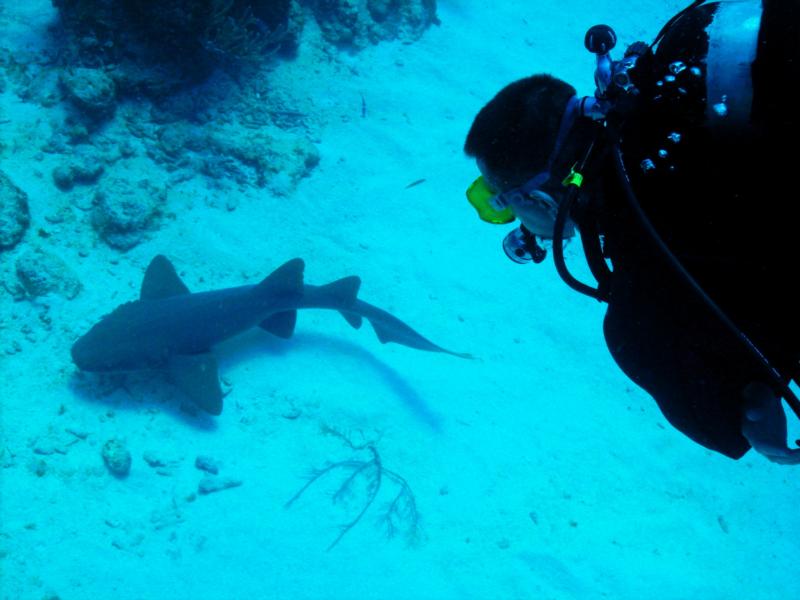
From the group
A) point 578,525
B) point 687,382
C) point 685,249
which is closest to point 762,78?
point 685,249

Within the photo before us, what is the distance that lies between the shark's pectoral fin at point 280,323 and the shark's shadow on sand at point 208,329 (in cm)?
1

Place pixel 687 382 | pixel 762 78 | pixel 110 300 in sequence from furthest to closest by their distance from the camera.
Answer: pixel 110 300
pixel 687 382
pixel 762 78

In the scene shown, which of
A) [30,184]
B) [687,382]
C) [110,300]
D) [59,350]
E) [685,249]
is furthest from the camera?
[30,184]

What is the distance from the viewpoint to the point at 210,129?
784cm

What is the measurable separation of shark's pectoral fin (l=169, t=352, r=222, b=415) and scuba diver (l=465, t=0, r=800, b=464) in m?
3.99

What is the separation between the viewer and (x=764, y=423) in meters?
2.16

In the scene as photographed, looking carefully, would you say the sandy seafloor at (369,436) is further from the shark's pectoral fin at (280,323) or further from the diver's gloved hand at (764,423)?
the diver's gloved hand at (764,423)

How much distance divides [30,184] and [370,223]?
4355 millimetres

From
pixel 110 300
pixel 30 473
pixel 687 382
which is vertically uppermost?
pixel 687 382

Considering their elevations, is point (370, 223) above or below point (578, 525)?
above

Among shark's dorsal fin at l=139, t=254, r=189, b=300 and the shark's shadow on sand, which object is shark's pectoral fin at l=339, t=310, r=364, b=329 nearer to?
the shark's shadow on sand

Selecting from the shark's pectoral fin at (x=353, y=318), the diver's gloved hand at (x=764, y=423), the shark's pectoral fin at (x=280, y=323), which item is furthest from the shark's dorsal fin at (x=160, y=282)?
the diver's gloved hand at (x=764, y=423)

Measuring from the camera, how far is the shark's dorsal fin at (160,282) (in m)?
5.89

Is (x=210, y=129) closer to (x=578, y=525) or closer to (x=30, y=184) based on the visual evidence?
(x=30, y=184)
